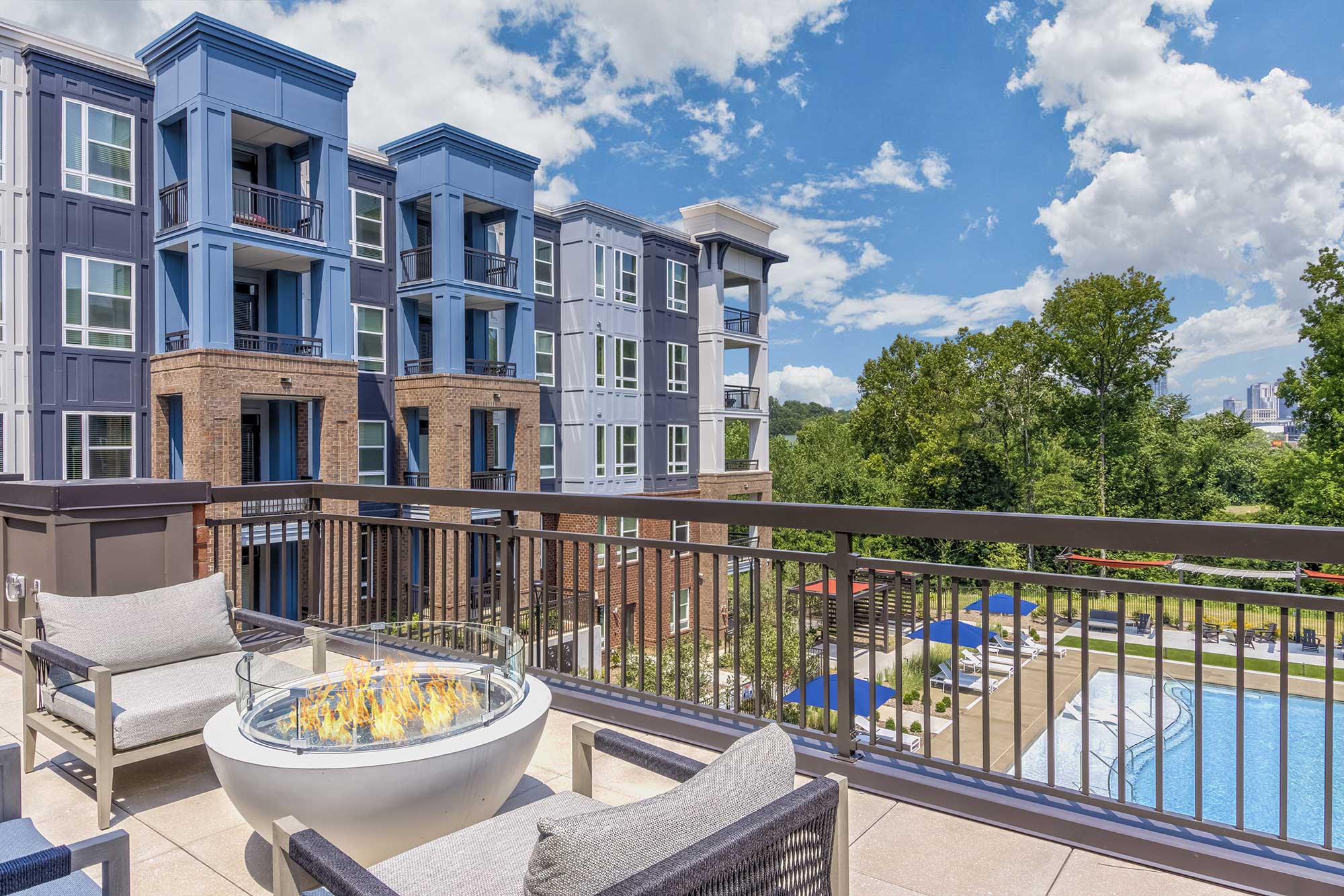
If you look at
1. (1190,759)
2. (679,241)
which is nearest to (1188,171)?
(679,241)

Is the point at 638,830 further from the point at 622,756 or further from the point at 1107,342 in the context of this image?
the point at 1107,342

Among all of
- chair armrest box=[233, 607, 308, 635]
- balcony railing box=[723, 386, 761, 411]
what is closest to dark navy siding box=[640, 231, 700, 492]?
balcony railing box=[723, 386, 761, 411]

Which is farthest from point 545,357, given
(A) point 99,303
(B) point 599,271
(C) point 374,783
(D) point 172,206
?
(C) point 374,783

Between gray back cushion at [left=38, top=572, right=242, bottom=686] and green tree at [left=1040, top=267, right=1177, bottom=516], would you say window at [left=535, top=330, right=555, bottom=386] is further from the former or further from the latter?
green tree at [left=1040, top=267, right=1177, bottom=516]

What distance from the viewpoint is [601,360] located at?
21.3 meters

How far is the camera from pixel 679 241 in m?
23.6

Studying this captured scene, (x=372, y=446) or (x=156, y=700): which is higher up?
(x=372, y=446)

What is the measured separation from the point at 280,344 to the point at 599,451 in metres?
8.45

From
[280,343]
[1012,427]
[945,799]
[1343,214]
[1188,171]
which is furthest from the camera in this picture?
[1188,171]

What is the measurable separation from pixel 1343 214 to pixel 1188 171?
12765 mm

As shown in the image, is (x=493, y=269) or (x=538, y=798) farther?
(x=493, y=269)

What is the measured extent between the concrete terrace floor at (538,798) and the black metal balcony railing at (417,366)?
15.3m

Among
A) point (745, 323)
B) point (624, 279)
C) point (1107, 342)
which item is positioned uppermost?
point (624, 279)

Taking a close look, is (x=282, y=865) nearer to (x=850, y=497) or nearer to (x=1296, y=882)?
(x=1296, y=882)
